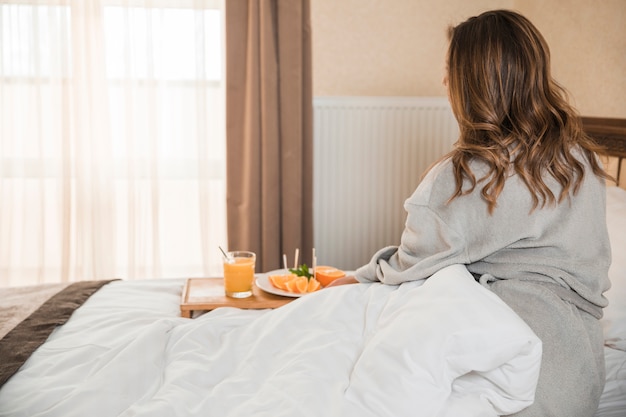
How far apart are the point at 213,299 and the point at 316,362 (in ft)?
2.44

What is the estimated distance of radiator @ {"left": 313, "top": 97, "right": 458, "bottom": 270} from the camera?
3.47m

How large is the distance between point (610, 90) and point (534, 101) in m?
1.22

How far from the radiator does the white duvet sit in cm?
197

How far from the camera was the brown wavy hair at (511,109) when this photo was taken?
1460mm

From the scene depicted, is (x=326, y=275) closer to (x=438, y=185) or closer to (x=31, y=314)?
(x=438, y=185)

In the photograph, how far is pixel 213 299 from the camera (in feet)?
6.44

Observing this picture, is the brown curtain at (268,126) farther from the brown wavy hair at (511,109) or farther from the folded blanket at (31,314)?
the brown wavy hair at (511,109)

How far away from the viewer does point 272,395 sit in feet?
3.94

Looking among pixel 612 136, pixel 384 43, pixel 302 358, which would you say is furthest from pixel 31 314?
pixel 384 43

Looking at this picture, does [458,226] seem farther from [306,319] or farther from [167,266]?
[167,266]

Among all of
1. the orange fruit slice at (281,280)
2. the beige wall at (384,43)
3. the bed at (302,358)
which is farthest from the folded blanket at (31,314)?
the beige wall at (384,43)

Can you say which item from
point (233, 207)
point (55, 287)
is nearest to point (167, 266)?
point (233, 207)

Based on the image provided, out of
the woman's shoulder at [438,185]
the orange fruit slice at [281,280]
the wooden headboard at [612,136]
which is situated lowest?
the orange fruit slice at [281,280]

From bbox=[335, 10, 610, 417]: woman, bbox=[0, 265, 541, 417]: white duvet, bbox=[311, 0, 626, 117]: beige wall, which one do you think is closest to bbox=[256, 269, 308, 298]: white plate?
bbox=[0, 265, 541, 417]: white duvet
